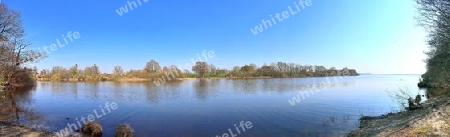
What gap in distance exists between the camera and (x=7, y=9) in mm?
22875

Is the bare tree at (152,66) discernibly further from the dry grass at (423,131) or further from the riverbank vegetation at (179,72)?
the dry grass at (423,131)

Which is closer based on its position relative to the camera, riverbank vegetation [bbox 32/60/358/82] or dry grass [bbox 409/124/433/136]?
dry grass [bbox 409/124/433/136]

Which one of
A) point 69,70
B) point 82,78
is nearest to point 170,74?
point 82,78

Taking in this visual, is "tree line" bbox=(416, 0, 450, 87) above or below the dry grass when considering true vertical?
above

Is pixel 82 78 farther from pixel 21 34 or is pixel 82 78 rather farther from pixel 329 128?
pixel 329 128

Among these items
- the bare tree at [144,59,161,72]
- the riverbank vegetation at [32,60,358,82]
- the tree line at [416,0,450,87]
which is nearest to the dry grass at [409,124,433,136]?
the tree line at [416,0,450,87]

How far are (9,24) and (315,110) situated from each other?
86.8 feet

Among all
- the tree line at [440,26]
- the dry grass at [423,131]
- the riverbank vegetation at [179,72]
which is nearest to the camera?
the dry grass at [423,131]

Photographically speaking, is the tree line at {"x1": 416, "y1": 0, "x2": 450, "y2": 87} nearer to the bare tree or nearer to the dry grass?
the dry grass

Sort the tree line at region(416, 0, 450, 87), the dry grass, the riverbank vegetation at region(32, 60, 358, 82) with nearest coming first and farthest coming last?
the dry grass → the tree line at region(416, 0, 450, 87) → the riverbank vegetation at region(32, 60, 358, 82)

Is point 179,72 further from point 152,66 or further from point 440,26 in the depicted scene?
point 440,26

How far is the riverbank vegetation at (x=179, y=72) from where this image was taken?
107812 millimetres

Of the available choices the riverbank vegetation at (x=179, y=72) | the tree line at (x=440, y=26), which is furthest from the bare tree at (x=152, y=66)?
the tree line at (x=440, y=26)

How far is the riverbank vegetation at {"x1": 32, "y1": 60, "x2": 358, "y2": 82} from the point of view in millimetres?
107812
